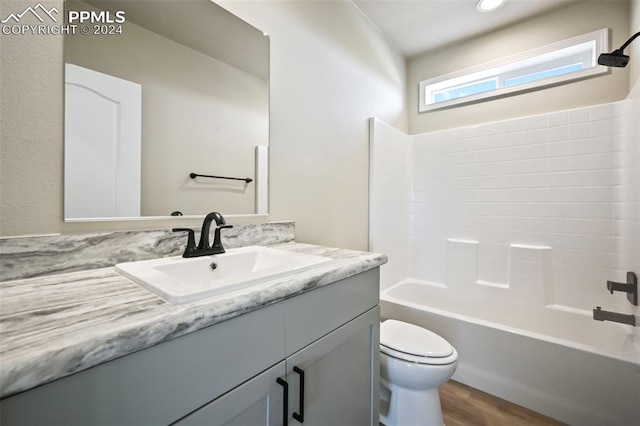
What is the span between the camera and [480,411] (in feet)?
5.20

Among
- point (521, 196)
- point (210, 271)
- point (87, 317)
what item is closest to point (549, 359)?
point (521, 196)

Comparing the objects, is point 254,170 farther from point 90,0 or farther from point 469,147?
point 469,147

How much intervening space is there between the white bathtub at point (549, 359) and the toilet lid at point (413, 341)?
0.38 metres

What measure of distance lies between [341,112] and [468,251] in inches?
64.0

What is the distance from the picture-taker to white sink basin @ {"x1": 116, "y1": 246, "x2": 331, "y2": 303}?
62 cm

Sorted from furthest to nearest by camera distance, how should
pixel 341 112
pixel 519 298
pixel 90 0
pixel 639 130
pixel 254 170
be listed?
1. pixel 519 298
2. pixel 341 112
3. pixel 639 130
4. pixel 254 170
5. pixel 90 0

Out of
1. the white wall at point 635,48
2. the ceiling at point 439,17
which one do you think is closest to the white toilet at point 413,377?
the white wall at point 635,48

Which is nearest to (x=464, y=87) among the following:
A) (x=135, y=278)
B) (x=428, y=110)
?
(x=428, y=110)

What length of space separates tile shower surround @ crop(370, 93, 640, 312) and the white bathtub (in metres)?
0.19

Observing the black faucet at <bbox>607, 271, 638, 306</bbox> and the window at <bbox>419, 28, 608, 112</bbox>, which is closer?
the black faucet at <bbox>607, 271, 638, 306</bbox>

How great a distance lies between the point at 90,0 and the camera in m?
0.89

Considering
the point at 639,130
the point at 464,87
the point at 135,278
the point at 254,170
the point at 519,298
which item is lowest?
the point at 519,298

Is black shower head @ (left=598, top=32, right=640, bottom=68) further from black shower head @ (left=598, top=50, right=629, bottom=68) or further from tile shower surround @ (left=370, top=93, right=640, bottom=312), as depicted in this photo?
tile shower surround @ (left=370, top=93, right=640, bottom=312)

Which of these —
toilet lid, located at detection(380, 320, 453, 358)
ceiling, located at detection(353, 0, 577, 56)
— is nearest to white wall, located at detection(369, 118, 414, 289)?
toilet lid, located at detection(380, 320, 453, 358)
